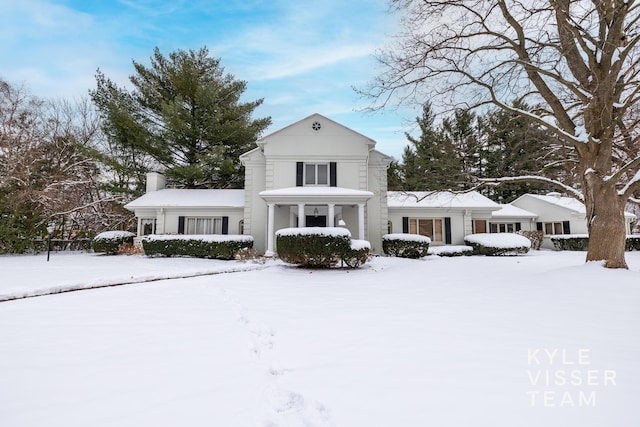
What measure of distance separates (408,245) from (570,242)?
502 inches

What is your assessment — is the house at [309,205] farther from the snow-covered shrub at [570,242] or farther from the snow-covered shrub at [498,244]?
the snow-covered shrub at [570,242]

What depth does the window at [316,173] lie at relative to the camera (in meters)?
16.5

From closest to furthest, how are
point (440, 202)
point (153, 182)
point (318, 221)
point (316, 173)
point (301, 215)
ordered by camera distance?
1. point (301, 215)
2. point (316, 173)
3. point (318, 221)
4. point (440, 202)
5. point (153, 182)

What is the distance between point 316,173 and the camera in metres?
16.5

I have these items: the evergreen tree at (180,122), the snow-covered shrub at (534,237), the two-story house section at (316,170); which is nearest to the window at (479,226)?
the snow-covered shrub at (534,237)

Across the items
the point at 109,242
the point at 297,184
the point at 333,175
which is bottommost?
the point at 109,242

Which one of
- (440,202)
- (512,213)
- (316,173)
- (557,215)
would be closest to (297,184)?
(316,173)

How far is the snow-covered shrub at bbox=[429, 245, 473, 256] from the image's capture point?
16.7 meters

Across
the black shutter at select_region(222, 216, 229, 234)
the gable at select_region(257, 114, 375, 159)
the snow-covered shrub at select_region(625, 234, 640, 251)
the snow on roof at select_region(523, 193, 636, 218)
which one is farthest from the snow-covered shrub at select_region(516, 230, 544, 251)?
the black shutter at select_region(222, 216, 229, 234)

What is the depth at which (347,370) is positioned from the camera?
2912 mm

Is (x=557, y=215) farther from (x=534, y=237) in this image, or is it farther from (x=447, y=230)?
(x=447, y=230)

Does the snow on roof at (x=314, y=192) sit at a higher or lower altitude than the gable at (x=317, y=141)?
lower

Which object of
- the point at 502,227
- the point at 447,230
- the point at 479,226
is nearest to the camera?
the point at 447,230

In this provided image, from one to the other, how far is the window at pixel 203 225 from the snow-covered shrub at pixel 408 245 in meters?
8.97
